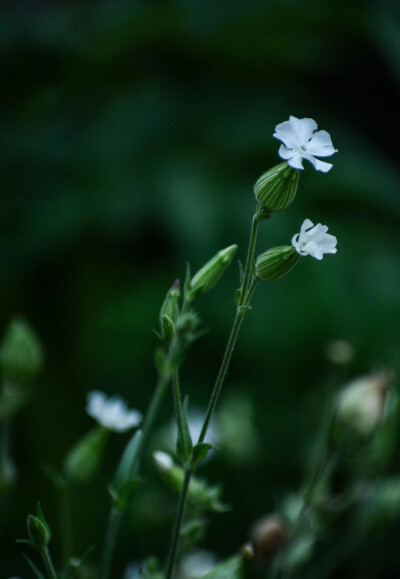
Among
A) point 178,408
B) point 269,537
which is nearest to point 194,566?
point 269,537

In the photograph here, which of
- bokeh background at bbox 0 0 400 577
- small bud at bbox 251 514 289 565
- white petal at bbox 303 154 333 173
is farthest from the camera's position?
bokeh background at bbox 0 0 400 577

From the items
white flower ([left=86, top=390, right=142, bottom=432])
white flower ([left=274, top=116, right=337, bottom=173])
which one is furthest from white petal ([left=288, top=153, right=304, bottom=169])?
white flower ([left=86, top=390, right=142, bottom=432])

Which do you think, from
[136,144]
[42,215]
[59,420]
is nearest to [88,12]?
[136,144]

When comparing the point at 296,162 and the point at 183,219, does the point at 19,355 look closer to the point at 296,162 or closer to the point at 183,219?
the point at 296,162

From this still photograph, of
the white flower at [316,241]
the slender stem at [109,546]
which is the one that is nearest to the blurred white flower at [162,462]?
the slender stem at [109,546]

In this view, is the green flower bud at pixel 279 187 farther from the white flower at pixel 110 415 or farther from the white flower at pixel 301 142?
the white flower at pixel 110 415

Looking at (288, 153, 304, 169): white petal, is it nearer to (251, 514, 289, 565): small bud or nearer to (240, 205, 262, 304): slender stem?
(240, 205, 262, 304): slender stem
